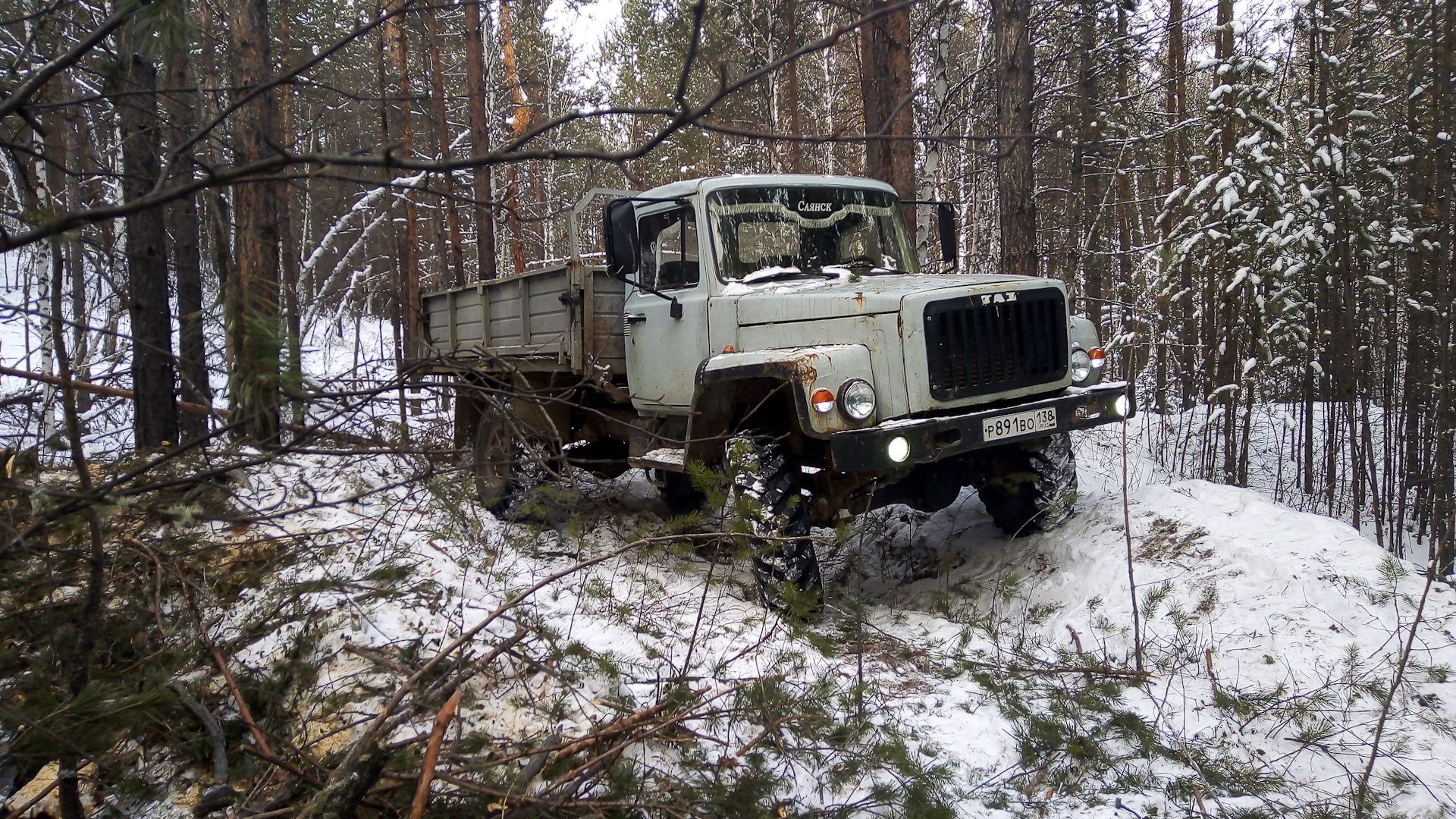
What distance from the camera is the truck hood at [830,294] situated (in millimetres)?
4578

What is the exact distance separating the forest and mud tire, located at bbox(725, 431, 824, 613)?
192 millimetres

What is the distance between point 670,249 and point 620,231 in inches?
A: 30.1

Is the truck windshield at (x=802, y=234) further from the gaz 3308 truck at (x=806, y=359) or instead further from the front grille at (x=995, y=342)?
the front grille at (x=995, y=342)

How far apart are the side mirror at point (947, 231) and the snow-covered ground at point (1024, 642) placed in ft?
6.45

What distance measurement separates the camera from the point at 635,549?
4859 mm

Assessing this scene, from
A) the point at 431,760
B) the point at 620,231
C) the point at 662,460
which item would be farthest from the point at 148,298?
the point at 431,760

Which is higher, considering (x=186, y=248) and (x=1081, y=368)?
(x=186, y=248)

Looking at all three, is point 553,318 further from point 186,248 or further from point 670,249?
point 186,248

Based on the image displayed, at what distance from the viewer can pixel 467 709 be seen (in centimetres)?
319

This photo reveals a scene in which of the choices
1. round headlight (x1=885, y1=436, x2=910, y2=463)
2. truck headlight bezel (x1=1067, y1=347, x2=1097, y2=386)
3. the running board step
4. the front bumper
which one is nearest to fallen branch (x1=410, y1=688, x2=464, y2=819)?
the front bumper

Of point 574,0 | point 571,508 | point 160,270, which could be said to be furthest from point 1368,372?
point 574,0

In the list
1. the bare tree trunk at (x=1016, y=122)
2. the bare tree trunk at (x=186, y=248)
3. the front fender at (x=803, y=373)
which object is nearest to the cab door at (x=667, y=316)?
the front fender at (x=803, y=373)

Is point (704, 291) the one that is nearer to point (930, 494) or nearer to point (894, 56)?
point (930, 494)

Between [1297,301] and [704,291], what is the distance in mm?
5219
